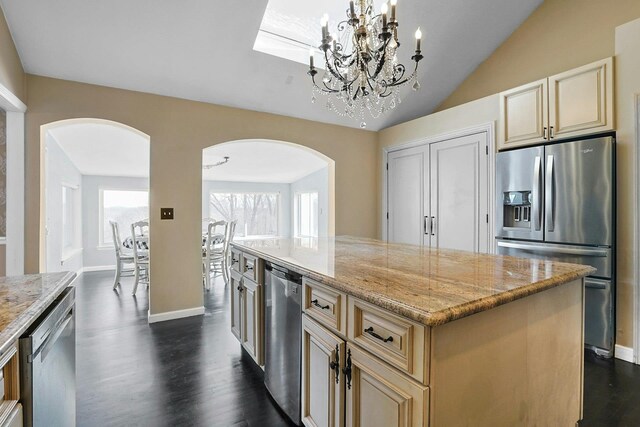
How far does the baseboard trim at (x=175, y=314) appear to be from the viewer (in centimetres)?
315

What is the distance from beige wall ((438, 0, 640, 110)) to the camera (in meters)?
2.82

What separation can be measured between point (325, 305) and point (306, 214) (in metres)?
6.42

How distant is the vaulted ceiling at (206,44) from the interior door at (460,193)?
97cm

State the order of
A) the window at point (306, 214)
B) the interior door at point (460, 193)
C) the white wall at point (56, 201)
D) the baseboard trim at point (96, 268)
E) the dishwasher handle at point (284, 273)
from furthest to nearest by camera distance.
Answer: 1. the window at point (306, 214)
2. the baseboard trim at point (96, 268)
3. the white wall at point (56, 201)
4. the interior door at point (460, 193)
5. the dishwasher handle at point (284, 273)

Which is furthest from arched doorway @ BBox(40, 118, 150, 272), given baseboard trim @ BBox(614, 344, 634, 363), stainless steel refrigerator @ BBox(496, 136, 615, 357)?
baseboard trim @ BBox(614, 344, 634, 363)

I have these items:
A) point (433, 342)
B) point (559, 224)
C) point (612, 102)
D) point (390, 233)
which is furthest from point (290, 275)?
point (390, 233)

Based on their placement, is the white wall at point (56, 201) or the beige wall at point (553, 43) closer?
the beige wall at point (553, 43)

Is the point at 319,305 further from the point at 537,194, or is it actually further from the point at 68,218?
the point at 68,218

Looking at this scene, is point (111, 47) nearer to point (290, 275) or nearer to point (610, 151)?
point (290, 275)

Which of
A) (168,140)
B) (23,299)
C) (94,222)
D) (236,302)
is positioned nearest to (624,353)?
(236,302)

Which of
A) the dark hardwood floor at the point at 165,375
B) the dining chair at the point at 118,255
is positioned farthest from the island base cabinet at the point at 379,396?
the dining chair at the point at 118,255

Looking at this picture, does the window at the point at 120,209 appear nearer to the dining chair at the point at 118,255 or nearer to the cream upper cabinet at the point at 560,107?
the dining chair at the point at 118,255

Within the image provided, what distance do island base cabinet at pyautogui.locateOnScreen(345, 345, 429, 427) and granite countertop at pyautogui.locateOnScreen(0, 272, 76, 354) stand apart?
1.00m

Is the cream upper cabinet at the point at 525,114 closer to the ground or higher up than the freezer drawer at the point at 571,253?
higher up
